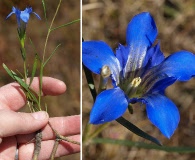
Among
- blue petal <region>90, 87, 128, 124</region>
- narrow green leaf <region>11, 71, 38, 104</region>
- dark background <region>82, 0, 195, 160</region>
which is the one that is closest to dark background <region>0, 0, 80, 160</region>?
dark background <region>82, 0, 195, 160</region>

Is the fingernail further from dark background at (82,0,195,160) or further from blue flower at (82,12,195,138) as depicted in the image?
dark background at (82,0,195,160)

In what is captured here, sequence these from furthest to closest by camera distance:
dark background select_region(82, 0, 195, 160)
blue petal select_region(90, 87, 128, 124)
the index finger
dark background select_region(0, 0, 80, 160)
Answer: dark background select_region(82, 0, 195, 160) → dark background select_region(0, 0, 80, 160) → the index finger → blue petal select_region(90, 87, 128, 124)

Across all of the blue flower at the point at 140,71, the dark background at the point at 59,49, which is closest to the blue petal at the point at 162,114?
the blue flower at the point at 140,71

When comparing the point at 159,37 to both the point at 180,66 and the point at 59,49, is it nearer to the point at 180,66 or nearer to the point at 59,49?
the point at 59,49

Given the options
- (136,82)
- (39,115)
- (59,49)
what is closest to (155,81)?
(136,82)

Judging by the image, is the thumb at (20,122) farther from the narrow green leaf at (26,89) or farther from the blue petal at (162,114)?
the blue petal at (162,114)

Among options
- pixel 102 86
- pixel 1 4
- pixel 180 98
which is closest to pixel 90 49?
pixel 102 86
